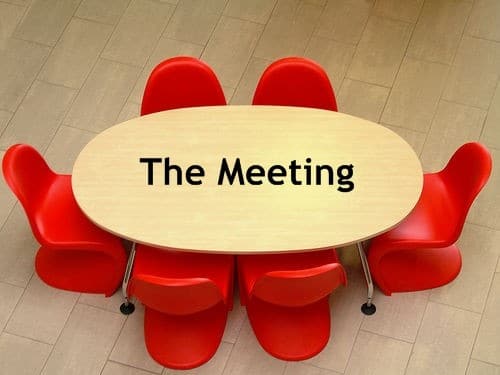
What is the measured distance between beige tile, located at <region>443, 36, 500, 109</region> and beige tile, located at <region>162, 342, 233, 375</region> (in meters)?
2.06

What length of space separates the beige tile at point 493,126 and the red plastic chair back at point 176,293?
6.57 ft

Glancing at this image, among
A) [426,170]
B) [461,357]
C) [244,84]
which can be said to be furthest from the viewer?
[244,84]

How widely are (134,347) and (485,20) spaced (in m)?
3.02

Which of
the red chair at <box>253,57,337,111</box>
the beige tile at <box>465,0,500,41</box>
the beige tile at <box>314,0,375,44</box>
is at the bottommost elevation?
the beige tile at <box>314,0,375,44</box>

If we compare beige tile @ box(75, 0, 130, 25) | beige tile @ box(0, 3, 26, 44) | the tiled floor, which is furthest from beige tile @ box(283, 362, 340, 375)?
beige tile @ box(0, 3, 26, 44)

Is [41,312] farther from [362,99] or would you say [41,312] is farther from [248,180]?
[362,99]

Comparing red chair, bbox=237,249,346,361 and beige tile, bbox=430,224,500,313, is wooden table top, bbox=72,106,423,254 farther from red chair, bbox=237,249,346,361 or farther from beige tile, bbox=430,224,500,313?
beige tile, bbox=430,224,500,313

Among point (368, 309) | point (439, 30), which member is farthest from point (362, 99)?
point (368, 309)

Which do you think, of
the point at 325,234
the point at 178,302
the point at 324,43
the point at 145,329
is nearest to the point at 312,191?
the point at 325,234

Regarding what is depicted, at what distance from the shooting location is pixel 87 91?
513cm

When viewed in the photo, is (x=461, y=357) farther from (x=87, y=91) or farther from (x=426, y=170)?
(x=87, y=91)

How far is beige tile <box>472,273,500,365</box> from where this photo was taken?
4137mm

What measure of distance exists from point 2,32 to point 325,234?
9.22 feet

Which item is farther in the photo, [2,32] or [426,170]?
[2,32]
